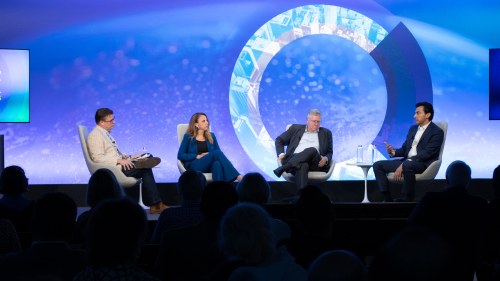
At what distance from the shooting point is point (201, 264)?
9.60 feet

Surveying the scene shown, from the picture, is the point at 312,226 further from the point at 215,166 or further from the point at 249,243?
the point at 215,166

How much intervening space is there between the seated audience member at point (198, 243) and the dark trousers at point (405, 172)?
4.69 metres

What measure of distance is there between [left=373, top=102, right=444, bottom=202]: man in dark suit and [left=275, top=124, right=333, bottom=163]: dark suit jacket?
54 cm

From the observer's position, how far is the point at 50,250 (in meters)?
2.35

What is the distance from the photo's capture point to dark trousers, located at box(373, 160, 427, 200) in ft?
24.0

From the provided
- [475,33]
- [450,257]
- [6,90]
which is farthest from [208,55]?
[450,257]

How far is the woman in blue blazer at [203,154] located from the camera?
24.7 feet

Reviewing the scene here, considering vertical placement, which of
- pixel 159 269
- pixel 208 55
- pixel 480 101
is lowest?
pixel 159 269

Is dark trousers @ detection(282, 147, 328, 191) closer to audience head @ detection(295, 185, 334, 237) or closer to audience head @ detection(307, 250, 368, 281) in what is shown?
audience head @ detection(295, 185, 334, 237)

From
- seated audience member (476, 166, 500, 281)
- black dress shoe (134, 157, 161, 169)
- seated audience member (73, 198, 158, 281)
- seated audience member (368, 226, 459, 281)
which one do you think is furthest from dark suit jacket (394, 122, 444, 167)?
seated audience member (368, 226, 459, 281)

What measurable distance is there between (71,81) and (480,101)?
4.98 m

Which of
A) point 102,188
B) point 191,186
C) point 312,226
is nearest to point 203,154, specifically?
point 102,188

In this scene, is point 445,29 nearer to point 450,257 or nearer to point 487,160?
point 487,160

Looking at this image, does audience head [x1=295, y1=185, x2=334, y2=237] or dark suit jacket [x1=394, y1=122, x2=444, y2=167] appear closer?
audience head [x1=295, y1=185, x2=334, y2=237]
